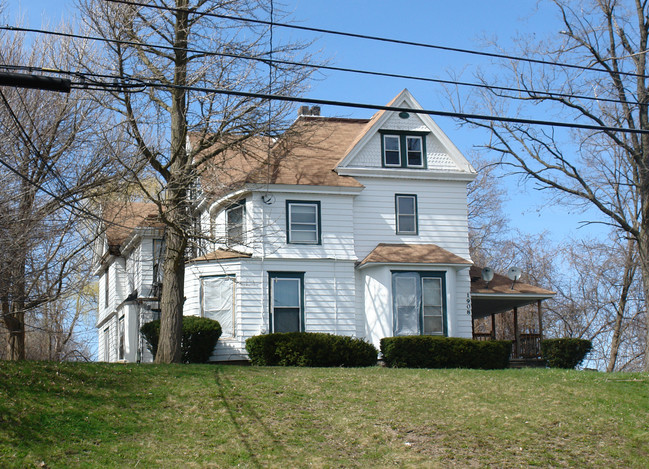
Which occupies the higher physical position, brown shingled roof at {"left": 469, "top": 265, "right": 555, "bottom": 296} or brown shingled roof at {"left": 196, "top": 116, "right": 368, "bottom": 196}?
brown shingled roof at {"left": 196, "top": 116, "right": 368, "bottom": 196}

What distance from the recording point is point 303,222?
86.3 ft

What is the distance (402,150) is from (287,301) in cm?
664

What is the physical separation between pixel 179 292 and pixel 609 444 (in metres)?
11.1

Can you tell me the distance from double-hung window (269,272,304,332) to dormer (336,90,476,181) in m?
4.17

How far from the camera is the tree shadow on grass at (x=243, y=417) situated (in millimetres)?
14920

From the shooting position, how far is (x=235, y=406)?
16812 millimetres

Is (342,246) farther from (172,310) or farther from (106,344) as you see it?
(106,344)

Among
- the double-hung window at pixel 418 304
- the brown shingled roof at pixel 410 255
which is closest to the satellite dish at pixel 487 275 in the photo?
the brown shingled roof at pixel 410 255

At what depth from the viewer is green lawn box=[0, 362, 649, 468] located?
47.2 ft

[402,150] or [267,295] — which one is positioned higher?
[402,150]

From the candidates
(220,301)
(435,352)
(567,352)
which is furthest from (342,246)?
(567,352)

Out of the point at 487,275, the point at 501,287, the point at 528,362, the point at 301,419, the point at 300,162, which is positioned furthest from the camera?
the point at 501,287

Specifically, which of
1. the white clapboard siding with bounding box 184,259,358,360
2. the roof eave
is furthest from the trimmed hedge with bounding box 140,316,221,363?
the roof eave

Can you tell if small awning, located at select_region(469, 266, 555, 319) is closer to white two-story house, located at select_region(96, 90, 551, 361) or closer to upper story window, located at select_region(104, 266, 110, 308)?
white two-story house, located at select_region(96, 90, 551, 361)
